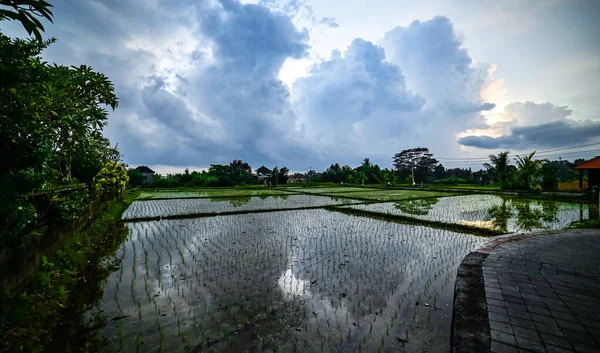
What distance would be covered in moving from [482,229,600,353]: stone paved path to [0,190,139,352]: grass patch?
15.5 feet

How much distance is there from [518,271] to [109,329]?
20.9 ft

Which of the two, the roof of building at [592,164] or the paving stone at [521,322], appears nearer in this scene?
the paving stone at [521,322]

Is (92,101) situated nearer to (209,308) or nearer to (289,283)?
(209,308)

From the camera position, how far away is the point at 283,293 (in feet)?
14.5

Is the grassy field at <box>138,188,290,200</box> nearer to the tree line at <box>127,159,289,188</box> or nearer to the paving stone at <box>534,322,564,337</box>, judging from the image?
the tree line at <box>127,159,289,188</box>

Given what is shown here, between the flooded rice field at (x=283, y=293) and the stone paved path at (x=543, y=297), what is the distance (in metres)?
0.64

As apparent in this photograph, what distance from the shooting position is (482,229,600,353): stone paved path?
2719 mm

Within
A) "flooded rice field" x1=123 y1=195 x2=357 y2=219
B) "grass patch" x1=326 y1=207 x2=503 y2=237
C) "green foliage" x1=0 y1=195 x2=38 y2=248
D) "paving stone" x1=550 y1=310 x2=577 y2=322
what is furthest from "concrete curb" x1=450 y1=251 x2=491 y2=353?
"flooded rice field" x1=123 y1=195 x2=357 y2=219

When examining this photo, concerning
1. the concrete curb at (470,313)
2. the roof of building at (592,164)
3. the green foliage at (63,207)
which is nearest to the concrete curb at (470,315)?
the concrete curb at (470,313)

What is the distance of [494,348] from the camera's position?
2.61 metres

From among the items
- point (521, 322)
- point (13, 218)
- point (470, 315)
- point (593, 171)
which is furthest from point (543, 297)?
point (593, 171)

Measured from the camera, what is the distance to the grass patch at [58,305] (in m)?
2.94

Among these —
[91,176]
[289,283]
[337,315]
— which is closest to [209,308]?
[289,283]

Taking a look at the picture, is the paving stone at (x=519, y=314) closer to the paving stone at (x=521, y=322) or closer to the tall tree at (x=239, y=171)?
the paving stone at (x=521, y=322)
